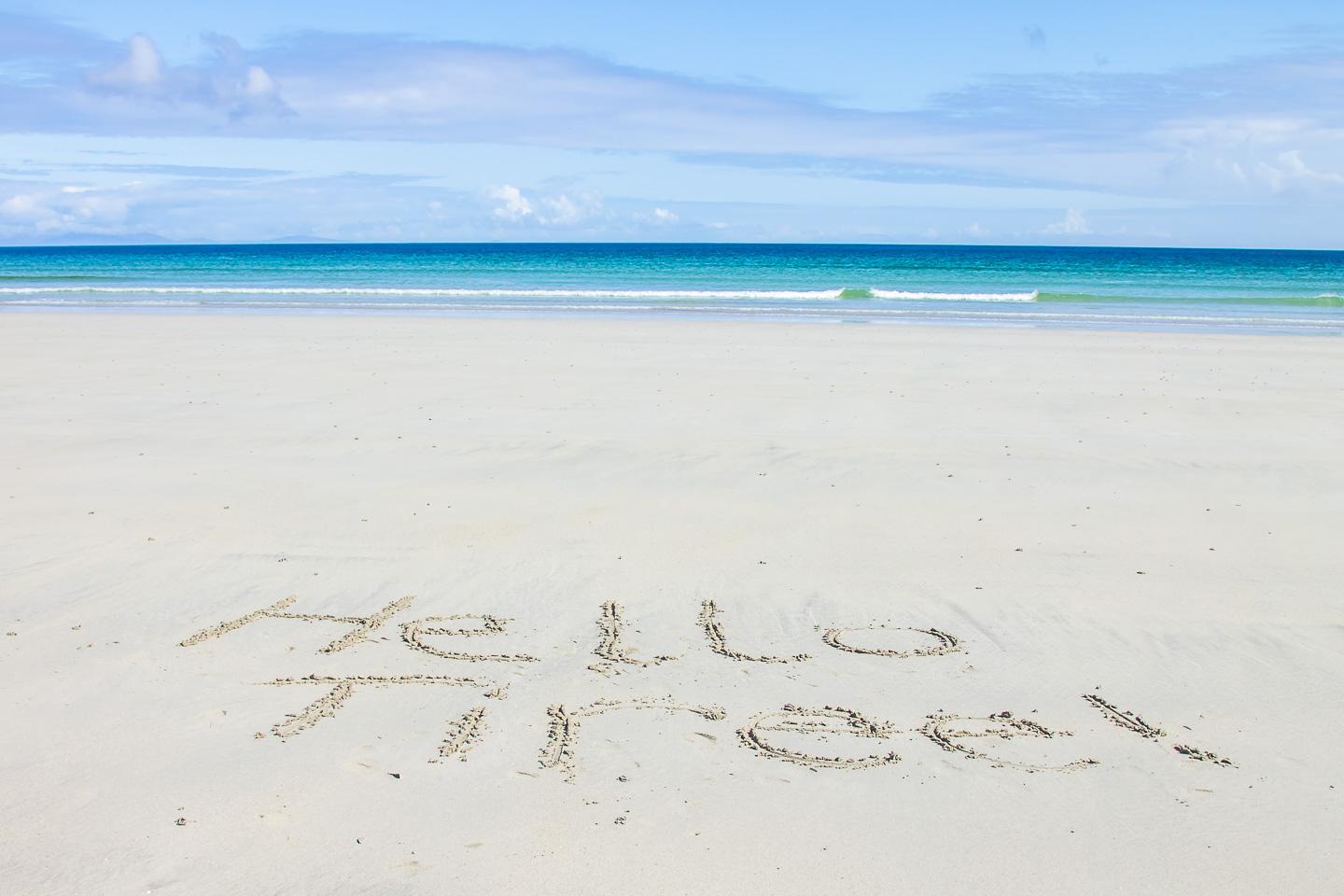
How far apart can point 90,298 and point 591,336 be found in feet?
67.4

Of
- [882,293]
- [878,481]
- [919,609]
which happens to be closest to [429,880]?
[919,609]

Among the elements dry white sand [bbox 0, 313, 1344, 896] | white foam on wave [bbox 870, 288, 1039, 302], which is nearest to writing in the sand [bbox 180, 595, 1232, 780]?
dry white sand [bbox 0, 313, 1344, 896]

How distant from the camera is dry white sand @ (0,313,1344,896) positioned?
10.7ft

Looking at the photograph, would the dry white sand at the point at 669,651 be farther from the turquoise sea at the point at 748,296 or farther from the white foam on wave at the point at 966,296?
the white foam on wave at the point at 966,296

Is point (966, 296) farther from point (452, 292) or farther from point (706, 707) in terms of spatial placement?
point (706, 707)

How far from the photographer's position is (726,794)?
3.54 meters

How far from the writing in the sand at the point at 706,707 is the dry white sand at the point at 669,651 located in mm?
20

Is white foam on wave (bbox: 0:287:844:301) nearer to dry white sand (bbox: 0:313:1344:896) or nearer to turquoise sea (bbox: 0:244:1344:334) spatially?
turquoise sea (bbox: 0:244:1344:334)

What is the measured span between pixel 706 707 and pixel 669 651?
0.59 m

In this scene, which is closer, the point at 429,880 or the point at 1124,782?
the point at 429,880

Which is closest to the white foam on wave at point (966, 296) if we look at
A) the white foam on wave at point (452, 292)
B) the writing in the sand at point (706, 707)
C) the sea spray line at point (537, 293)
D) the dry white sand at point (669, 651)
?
the sea spray line at point (537, 293)

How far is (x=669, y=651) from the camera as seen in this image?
15.6 ft

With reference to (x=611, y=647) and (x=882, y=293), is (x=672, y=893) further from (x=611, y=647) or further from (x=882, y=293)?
(x=882, y=293)

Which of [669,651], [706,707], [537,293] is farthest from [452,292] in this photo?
[706,707]
